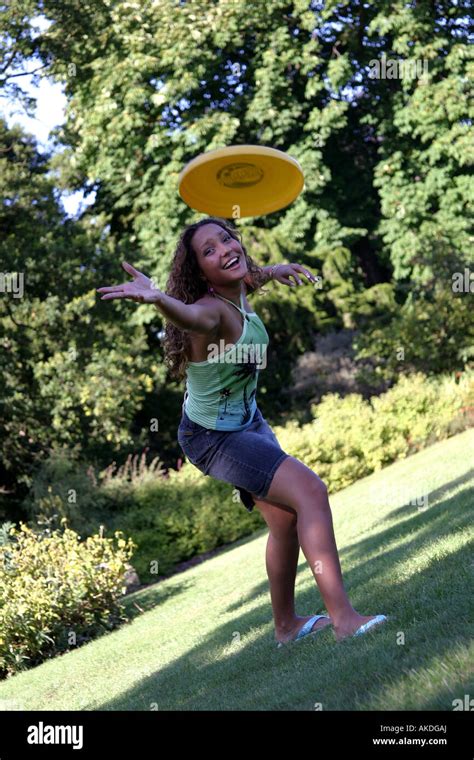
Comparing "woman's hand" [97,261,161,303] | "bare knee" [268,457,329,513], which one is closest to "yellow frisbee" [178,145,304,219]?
"woman's hand" [97,261,161,303]

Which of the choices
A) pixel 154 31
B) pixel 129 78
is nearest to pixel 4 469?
pixel 129 78

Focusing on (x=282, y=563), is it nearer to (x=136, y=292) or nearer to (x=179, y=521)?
(x=136, y=292)

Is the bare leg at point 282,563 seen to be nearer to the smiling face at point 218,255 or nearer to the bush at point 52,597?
the smiling face at point 218,255

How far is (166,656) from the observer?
7180 millimetres

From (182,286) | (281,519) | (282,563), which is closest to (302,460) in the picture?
→ (282,563)

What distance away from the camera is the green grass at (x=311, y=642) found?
12.5 feet

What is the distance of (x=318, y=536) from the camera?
15.3ft

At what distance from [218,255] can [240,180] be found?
31.2 inches

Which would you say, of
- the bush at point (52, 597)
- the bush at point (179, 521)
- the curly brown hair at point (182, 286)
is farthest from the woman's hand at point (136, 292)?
the bush at point (179, 521)

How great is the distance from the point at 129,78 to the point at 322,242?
246 inches

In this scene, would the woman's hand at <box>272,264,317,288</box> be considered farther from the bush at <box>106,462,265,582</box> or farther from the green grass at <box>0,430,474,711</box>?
the bush at <box>106,462,265,582</box>

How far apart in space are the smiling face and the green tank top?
0.40 ft
